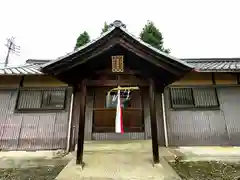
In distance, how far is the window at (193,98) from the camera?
736 centimetres

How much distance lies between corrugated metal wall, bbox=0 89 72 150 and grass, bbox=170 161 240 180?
190 inches

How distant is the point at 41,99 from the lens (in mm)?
7387

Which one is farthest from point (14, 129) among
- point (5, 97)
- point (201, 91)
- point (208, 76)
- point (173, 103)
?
point (208, 76)

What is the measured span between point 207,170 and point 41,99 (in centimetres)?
712

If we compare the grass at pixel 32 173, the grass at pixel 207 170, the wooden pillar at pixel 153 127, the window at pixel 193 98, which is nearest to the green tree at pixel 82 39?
the window at pixel 193 98

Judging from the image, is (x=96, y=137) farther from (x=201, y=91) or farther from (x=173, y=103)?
(x=201, y=91)

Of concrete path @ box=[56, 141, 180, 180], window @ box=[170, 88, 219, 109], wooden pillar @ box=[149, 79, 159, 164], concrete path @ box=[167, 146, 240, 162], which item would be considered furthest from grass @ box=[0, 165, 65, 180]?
window @ box=[170, 88, 219, 109]

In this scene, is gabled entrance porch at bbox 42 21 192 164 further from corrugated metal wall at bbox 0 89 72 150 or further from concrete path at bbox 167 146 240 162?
corrugated metal wall at bbox 0 89 72 150

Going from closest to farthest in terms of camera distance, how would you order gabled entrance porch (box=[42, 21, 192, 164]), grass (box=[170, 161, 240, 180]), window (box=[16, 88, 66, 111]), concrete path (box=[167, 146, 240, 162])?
grass (box=[170, 161, 240, 180]) → gabled entrance porch (box=[42, 21, 192, 164]) → concrete path (box=[167, 146, 240, 162]) → window (box=[16, 88, 66, 111])

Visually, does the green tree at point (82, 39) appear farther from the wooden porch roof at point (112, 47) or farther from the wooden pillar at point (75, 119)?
the wooden porch roof at point (112, 47)

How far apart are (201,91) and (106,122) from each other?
202 inches

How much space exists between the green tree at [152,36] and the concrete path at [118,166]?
11565mm

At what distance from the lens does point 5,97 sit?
7293 mm

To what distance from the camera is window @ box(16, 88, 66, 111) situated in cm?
728
